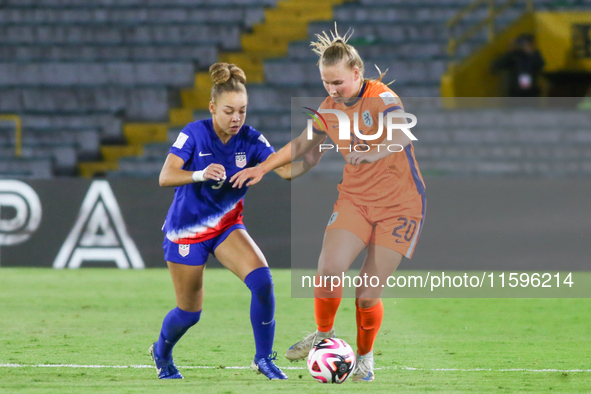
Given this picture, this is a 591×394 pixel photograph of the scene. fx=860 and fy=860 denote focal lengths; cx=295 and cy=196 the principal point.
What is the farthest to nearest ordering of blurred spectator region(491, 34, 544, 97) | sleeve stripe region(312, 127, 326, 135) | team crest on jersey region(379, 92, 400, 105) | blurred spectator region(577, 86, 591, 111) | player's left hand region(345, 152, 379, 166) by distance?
1. blurred spectator region(491, 34, 544, 97)
2. blurred spectator region(577, 86, 591, 111)
3. sleeve stripe region(312, 127, 326, 135)
4. team crest on jersey region(379, 92, 400, 105)
5. player's left hand region(345, 152, 379, 166)

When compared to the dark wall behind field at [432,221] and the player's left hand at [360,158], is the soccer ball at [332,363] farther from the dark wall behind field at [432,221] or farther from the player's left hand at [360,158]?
the dark wall behind field at [432,221]

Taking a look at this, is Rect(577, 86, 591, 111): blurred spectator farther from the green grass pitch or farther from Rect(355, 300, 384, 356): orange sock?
Rect(355, 300, 384, 356): orange sock

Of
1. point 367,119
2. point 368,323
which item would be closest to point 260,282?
point 368,323

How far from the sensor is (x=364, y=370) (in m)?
4.98

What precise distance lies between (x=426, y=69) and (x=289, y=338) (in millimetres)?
8851

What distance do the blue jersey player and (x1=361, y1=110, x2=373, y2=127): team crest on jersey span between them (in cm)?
58

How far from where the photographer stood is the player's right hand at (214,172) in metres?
4.55

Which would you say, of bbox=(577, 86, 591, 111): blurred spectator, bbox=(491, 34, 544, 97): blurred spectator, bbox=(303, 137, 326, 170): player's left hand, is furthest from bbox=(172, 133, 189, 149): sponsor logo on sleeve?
bbox=(491, 34, 544, 97): blurred spectator

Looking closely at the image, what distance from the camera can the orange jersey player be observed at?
15.5 ft

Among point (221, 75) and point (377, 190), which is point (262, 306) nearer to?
point (377, 190)

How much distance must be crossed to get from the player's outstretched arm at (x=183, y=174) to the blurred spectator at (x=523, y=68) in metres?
9.70

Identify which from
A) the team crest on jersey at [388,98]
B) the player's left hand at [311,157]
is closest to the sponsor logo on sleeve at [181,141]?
the player's left hand at [311,157]

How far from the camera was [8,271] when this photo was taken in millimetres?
10562

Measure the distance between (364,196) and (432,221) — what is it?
5742mm
